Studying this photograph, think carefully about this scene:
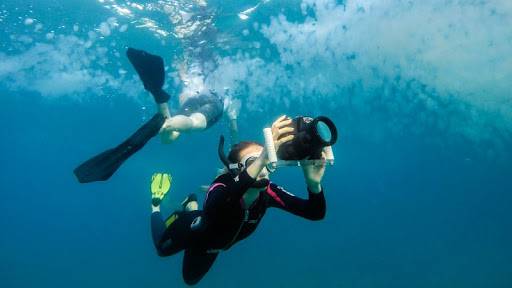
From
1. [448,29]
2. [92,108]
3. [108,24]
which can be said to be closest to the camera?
[108,24]

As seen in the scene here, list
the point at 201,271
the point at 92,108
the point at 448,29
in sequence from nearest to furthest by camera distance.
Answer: the point at 201,271
the point at 448,29
the point at 92,108

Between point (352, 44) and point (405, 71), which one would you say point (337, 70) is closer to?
point (352, 44)

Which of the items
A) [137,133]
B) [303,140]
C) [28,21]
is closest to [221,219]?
[303,140]

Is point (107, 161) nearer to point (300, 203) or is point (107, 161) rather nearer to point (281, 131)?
point (300, 203)

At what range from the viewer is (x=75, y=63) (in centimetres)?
1866

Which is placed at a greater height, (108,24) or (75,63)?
(108,24)

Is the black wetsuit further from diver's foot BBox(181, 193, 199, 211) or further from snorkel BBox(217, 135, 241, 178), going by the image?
diver's foot BBox(181, 193, 199, 211)

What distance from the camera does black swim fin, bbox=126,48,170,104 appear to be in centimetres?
416

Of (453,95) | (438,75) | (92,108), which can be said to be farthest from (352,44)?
(92,108)

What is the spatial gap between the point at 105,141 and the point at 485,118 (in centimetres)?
3574

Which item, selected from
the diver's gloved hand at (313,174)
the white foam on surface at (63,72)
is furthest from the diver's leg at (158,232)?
the white foam on surface at (63,72)

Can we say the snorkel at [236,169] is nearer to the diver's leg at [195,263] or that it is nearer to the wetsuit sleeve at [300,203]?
the wetsuit sleeve at [300,203]

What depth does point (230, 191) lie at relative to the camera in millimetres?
3043

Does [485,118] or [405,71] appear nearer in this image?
[405,71]
